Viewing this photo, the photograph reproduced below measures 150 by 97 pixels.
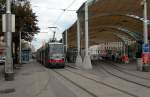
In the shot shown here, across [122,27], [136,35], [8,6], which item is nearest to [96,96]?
[8,6]

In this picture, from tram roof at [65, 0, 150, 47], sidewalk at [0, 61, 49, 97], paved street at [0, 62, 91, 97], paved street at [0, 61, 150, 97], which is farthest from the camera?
tram roof at [65, 0, 150, 47]

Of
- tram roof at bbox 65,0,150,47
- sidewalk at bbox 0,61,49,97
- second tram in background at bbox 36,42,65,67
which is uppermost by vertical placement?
tram roof at bbox 65,0,150,47

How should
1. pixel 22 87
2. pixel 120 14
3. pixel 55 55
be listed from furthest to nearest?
pixel 120 14
pixel 55 55
pixel 22 87

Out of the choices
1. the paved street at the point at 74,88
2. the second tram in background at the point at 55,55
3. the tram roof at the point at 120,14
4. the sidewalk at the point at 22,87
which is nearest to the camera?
the paved street at the point at 74,88

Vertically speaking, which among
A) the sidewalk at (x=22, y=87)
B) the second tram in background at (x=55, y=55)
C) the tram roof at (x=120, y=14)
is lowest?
the sidewalk at (x=22, y=87)

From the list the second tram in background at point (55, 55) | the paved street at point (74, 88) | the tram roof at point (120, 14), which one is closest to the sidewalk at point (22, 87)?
the paved street at point (74, 88)

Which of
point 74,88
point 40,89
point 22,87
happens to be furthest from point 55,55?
point 40,89

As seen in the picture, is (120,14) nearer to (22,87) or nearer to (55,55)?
(55,55)

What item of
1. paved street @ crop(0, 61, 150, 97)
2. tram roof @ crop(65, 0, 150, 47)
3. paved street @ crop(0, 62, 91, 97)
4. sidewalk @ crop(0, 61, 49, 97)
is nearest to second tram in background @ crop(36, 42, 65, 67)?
tram roof @ crop(65, 0, 150, 47)

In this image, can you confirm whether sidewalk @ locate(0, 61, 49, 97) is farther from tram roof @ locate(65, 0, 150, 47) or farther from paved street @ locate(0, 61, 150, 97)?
tram roof @ locate(65, 0, 150, 47)

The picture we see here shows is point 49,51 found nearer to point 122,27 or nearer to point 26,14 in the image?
point 26,14

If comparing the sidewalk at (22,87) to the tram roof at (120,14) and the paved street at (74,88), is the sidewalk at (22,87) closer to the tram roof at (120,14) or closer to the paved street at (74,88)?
the paved street at (74,88)

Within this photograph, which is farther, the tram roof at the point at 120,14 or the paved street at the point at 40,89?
the tram roof at the point at 120,14

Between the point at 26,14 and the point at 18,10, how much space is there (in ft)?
6.41
